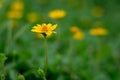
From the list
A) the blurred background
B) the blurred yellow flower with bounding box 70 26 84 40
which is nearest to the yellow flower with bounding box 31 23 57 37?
the blurred background

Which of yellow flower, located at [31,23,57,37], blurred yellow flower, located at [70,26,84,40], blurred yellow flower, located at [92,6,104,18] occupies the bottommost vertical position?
yellow flower, located at [31,23,57,37]

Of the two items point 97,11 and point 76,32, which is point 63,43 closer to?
point 76,32

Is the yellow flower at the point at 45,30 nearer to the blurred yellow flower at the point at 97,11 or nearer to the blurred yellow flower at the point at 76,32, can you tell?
the blurred yellow flower at the point at 76,32

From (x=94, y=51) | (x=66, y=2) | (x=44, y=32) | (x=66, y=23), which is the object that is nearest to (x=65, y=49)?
(x=94, y=51)

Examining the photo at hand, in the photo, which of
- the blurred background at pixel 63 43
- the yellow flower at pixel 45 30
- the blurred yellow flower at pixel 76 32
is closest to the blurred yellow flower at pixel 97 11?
the blurred background at pixel 63 43

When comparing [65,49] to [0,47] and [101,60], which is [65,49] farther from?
[0,47]

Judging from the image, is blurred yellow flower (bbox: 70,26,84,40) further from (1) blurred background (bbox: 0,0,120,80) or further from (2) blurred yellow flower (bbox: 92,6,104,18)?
(2) blurred yellow flower (bbox: 92,6,104,18)

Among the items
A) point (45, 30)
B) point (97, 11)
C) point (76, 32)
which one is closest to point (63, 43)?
point (76, 32)
